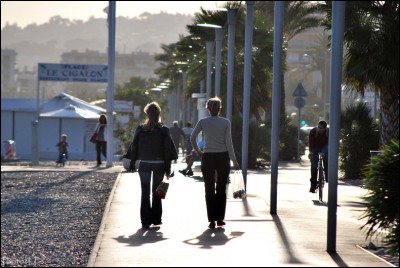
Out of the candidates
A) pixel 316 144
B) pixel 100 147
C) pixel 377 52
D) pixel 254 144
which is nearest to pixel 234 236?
pixel 316 144

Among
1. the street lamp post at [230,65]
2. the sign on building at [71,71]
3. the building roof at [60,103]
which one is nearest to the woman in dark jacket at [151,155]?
the street lamp post at [230,65]

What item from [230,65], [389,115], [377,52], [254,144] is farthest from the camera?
[254,144]

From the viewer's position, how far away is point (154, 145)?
15.2m

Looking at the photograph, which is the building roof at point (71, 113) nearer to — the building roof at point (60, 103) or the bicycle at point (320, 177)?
the building roof at point (60, 103)

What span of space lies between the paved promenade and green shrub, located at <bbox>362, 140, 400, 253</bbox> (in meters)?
0.35

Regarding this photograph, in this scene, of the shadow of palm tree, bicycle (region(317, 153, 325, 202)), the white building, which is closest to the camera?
the shadow of palm tree

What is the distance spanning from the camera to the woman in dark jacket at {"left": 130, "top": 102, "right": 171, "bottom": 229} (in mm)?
15211

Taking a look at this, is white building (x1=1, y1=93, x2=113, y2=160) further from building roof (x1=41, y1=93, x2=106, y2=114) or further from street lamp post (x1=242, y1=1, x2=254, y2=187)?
street lamp post (x1=242, y1=1, x2=254, y2=187)

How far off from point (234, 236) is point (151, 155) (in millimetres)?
1896

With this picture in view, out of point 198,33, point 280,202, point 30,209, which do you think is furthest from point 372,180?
point 198,33

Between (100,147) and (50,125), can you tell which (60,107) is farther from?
(100,147)

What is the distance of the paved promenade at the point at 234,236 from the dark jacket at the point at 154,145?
36.6 inches

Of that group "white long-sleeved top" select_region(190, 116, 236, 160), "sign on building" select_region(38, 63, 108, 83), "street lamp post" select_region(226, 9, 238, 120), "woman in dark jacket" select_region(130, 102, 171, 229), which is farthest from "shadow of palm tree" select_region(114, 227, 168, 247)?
"sign on building" select_region(38, 63, 108, 83)

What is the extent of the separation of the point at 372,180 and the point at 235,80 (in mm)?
38586
